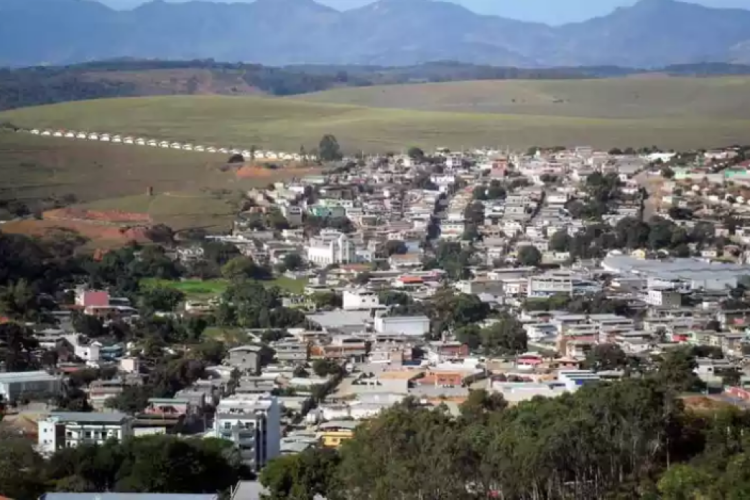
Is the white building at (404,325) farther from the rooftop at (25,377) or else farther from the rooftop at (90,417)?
the rooftop at (90,417)

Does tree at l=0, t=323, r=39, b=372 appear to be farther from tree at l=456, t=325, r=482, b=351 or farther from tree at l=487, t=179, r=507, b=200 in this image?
tree at l=487, t=179, r=507, b=200

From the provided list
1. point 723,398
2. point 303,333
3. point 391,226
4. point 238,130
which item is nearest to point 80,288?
point 303,333

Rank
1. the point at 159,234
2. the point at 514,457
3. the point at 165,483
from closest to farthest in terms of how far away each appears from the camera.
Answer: the point at 514,457 → the point at 165,483 → the point at 159,234

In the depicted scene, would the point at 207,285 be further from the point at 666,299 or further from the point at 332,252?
the point at 666,299

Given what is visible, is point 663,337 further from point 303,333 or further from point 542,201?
point 542,201

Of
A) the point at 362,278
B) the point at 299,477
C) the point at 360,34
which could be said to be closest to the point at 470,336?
the point at 362,278

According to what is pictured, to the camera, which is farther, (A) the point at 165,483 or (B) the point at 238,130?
(B) the point at 238,130
